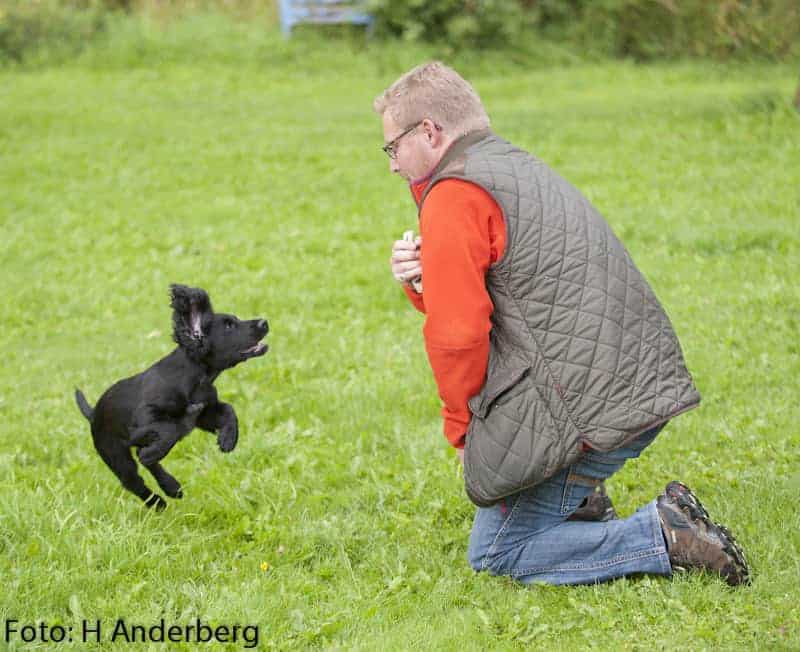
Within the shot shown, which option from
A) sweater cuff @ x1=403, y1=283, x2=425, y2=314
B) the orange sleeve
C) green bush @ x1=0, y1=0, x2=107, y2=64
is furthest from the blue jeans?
green bush @ x1=0, y1=0, x2=107, y2=64

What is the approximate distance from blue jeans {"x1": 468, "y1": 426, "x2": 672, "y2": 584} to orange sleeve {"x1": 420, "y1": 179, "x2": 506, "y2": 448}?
64 centimetres

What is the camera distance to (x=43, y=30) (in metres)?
18.1

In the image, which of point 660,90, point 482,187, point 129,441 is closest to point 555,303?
point 482,187

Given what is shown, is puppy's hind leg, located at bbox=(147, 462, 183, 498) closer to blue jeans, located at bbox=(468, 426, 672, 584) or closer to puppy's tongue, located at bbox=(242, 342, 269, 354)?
puppy's tongue, located at bbox=(242, 342, 269, 354)

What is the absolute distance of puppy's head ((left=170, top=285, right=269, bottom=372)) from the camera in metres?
4.49

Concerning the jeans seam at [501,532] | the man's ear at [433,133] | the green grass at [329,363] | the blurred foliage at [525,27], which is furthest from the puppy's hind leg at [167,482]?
the blurred foliage at [525,27]

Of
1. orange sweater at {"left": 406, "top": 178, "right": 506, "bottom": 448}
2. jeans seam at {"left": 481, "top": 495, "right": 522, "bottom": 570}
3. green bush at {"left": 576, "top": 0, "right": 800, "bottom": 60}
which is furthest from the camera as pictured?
green bush at {"left": 576, "top": 0, "right": 800, "bottom": 60}

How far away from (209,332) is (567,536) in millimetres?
1786

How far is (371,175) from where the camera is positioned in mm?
11953

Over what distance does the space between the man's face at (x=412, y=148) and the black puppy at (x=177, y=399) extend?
1.12 meters

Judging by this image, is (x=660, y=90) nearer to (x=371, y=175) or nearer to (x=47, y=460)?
(x=371, y=175)

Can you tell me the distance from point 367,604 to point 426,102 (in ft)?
6.37

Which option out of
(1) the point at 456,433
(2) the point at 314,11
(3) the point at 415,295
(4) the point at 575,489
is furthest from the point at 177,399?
(2) the point at 314,11

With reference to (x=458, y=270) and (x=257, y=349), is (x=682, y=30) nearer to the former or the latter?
(x=257, y=349)
